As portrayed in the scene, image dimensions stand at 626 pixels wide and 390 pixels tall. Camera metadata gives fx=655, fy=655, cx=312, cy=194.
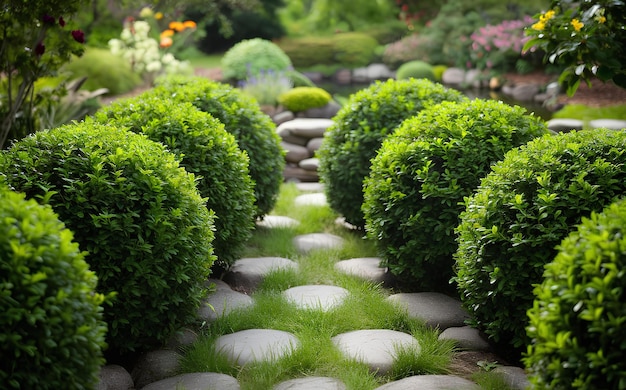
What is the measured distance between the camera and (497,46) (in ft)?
50.1

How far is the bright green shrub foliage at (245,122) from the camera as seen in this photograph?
212 inches

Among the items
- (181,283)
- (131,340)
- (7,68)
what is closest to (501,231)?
(181,283)

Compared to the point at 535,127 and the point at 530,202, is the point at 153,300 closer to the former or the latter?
the point at 530,202

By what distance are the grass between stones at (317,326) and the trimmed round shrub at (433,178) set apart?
0.35 m

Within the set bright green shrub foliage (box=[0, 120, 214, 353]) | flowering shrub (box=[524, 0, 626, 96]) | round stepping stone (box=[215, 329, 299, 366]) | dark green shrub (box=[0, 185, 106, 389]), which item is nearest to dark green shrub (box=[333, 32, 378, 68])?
flowering shrub (box=[524, 0, 626, 96])

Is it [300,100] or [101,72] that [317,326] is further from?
[101,72]

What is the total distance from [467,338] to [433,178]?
105cm

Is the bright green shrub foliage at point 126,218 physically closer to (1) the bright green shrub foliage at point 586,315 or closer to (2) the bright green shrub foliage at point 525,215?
(2) the bright green shrub foliage at point 525,215

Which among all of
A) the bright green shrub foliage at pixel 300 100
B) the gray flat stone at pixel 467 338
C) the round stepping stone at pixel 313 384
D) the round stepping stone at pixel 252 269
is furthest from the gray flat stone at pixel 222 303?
the bright green shrub foliage at pixel 300 100

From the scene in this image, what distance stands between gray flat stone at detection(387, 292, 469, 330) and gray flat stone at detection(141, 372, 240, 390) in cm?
129

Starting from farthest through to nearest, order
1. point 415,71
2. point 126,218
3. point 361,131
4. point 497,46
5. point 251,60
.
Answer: point 497,46, point 415,71, point 251,60, point 361,131, point 126,218

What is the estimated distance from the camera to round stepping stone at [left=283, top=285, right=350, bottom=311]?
416 cm

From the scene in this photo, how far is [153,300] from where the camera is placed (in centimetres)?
333

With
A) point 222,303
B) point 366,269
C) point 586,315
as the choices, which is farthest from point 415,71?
point 586,315
